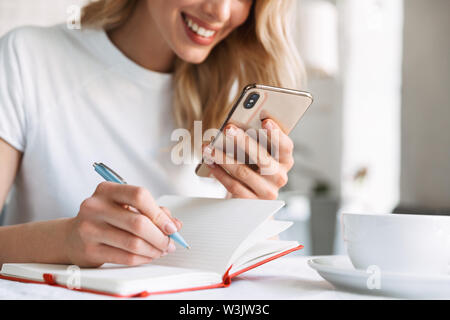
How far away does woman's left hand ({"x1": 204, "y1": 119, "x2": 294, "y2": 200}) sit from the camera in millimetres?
728

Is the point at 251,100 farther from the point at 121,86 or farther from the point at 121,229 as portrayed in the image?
the point at 121,86

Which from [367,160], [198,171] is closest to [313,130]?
[367,160]

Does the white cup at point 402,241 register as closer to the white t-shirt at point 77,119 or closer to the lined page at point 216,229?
the lined page at point 216,229

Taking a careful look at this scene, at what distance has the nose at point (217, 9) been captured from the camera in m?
0.96

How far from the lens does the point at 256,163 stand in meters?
0.75

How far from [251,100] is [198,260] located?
246mm

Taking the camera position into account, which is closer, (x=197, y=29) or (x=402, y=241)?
(x=402, y=241)

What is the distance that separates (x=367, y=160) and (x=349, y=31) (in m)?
1.11

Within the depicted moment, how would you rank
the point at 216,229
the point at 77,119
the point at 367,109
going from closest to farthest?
the point at 216,229, the point at 77,119, the point at 367,109

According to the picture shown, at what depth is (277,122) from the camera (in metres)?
0.76

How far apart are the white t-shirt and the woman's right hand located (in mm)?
511

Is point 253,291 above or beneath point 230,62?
beneath

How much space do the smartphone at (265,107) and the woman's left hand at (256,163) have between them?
1cm

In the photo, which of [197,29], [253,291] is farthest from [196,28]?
[253,291]
